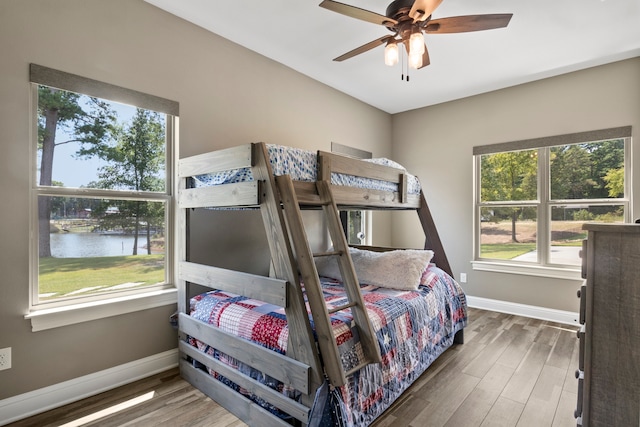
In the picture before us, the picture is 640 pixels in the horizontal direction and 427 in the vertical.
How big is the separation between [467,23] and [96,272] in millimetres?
2909

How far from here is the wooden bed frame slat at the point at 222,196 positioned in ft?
5.59

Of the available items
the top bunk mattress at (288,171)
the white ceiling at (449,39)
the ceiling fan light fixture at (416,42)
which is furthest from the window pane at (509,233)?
the ceiling fan light fixture at (416,42)

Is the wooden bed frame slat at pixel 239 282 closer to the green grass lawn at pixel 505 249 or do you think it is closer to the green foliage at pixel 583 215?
the green grass lawn at pixel 505 249

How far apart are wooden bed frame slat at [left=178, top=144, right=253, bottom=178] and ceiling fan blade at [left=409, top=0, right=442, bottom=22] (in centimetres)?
120

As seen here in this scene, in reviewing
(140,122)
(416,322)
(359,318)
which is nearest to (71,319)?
(140,122)

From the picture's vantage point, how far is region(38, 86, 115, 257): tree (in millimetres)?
1979

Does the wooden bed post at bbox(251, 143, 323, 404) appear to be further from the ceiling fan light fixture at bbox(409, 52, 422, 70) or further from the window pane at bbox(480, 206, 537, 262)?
the window pane at bbox(480, 206, 537, 262)

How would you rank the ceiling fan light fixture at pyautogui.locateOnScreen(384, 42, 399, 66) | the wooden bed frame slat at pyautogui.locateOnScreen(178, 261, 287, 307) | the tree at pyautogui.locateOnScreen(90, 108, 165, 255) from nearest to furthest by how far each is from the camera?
the wooden bed frame slat at pyautogui.locateOnScreen(178, 261, 287, 307), the ceiling fan light fixture at pyautogui.locateOnScreen(384, 42, 399, 66), the tree at pyautogui.locateOnScreen(90, 108, 165, 255)

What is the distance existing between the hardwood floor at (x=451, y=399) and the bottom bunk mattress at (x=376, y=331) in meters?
0.13

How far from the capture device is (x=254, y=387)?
1774 mm

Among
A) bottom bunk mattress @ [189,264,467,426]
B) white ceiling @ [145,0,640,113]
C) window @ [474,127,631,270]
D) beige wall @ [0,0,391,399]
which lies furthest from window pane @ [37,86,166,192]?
window @ [474,127,631,270]

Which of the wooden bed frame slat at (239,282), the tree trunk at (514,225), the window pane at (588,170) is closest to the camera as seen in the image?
the wooden bed frame slat at (239,282)

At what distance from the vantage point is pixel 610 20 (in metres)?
2.49

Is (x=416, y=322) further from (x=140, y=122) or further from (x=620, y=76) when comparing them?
(x=620, y=76)
